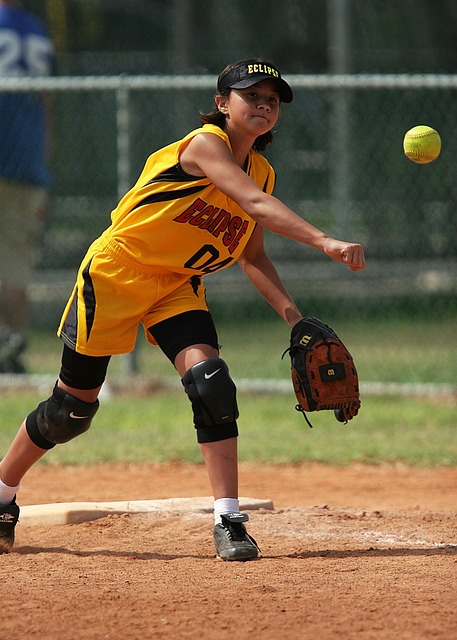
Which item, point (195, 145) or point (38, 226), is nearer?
point (195, 145)

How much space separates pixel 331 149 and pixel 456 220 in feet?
5.41

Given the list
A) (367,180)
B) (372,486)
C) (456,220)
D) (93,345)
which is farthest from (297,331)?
(367,180)

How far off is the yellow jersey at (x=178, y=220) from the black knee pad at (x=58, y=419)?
59 centimetres

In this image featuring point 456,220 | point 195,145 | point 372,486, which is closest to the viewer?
point 195,145

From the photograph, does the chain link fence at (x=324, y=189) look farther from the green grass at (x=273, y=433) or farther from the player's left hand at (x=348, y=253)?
the player's left hand at (x=348, y=253)

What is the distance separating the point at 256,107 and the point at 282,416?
3.93 m

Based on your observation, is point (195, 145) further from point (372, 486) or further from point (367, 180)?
point (367, 180)

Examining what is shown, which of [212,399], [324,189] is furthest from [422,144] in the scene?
[324,189]

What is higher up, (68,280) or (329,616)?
(68,280)

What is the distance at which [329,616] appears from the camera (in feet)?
11.1

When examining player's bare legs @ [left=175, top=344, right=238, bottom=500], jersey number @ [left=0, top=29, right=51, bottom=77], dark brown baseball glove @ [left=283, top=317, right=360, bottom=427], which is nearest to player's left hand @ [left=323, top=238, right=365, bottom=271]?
dark brown baseball glove @ [left=283, top=317, right=360, bottom=427]

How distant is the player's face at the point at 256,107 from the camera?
171 inches

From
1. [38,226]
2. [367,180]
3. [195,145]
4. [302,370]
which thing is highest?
[367,180]

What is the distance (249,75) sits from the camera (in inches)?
170
